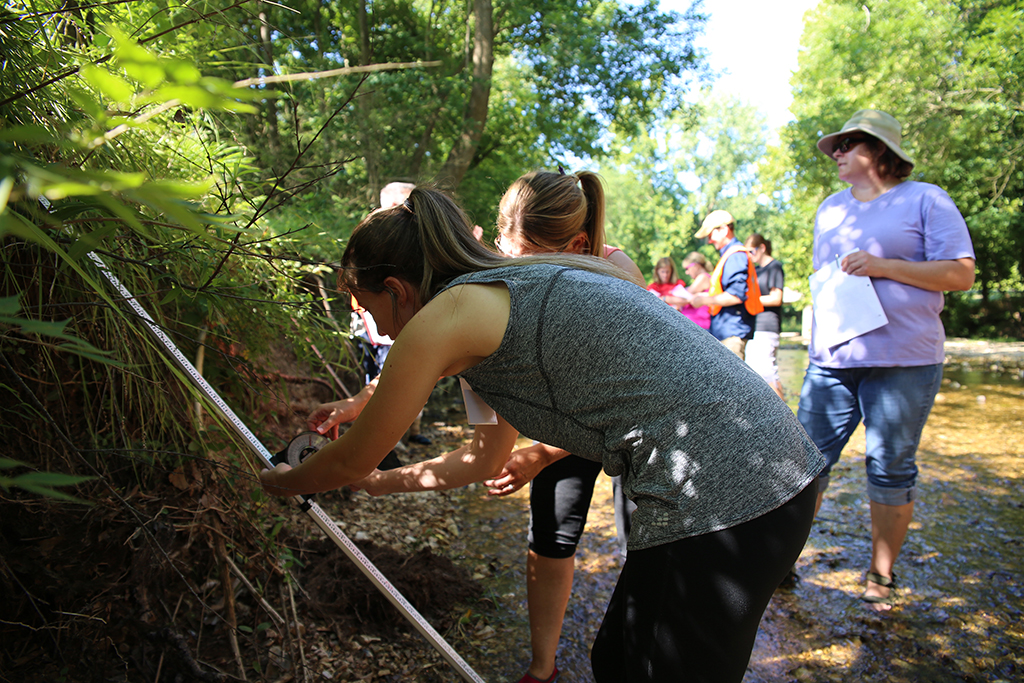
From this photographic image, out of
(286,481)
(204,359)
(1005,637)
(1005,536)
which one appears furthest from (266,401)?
(1005,536)

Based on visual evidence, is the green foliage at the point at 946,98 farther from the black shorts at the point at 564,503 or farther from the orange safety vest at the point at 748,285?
the black shorts at the point at 564,503

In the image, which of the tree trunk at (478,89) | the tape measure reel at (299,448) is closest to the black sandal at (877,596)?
the tape measure reel at (299,448)

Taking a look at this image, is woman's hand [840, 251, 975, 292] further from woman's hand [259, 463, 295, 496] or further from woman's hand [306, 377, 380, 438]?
woman's hand [259, 463, 295, 496]

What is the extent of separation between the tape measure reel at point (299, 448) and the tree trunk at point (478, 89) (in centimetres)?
832

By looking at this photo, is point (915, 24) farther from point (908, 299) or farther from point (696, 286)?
point (908, 299)

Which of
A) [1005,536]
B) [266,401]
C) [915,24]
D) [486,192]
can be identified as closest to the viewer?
[266,401]

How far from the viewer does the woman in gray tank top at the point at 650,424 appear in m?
1.39

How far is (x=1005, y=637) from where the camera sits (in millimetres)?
2844

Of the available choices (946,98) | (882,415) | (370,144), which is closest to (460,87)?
(370,144)

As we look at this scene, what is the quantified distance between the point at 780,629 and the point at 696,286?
5.38m

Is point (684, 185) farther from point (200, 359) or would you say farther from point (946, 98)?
point (200, 359)

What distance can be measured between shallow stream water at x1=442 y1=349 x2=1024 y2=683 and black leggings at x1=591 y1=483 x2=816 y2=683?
1348mm

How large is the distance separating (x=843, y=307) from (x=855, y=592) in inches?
58.0

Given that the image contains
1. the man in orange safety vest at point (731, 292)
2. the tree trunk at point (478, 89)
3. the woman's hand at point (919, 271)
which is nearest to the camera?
the woman's hand at point (919, 271)
